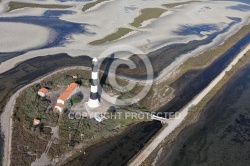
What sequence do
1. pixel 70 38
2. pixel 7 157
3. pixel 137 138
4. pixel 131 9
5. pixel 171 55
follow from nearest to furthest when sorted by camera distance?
1. pixel 7 157
2. pixel 137 138
3. pixel 171 55
4. pixel 70 38
5. pixel 131 9

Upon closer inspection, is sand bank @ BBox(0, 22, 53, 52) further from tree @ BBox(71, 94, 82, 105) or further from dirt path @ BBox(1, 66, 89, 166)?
tree @ BBox(71, 94, 82, 105)

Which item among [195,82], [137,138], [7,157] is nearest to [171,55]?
[195,82]

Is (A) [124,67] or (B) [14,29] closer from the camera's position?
(A) [124,67]

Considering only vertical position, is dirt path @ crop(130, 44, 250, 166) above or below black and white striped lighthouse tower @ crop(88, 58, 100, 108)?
below

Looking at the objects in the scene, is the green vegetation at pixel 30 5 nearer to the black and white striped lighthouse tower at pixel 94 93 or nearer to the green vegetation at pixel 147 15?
the green vegetation at pixel 147 15

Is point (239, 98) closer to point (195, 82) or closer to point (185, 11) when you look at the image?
point (195, 82)

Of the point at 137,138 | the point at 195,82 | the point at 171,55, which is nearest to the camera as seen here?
the point at 137,138

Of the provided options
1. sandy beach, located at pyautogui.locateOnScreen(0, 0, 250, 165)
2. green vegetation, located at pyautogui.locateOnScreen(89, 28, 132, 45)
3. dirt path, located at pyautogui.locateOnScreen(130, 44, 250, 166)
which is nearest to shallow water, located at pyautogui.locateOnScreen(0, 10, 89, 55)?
sandy beach, located at pyautogui.locateOnScreen(0, 0, 250, 165)

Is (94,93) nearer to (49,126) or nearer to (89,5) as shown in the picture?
(49,126)

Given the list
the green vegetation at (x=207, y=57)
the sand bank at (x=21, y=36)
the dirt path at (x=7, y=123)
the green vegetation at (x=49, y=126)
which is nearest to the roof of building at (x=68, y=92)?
the green vegetation at (x=49, y=126)
